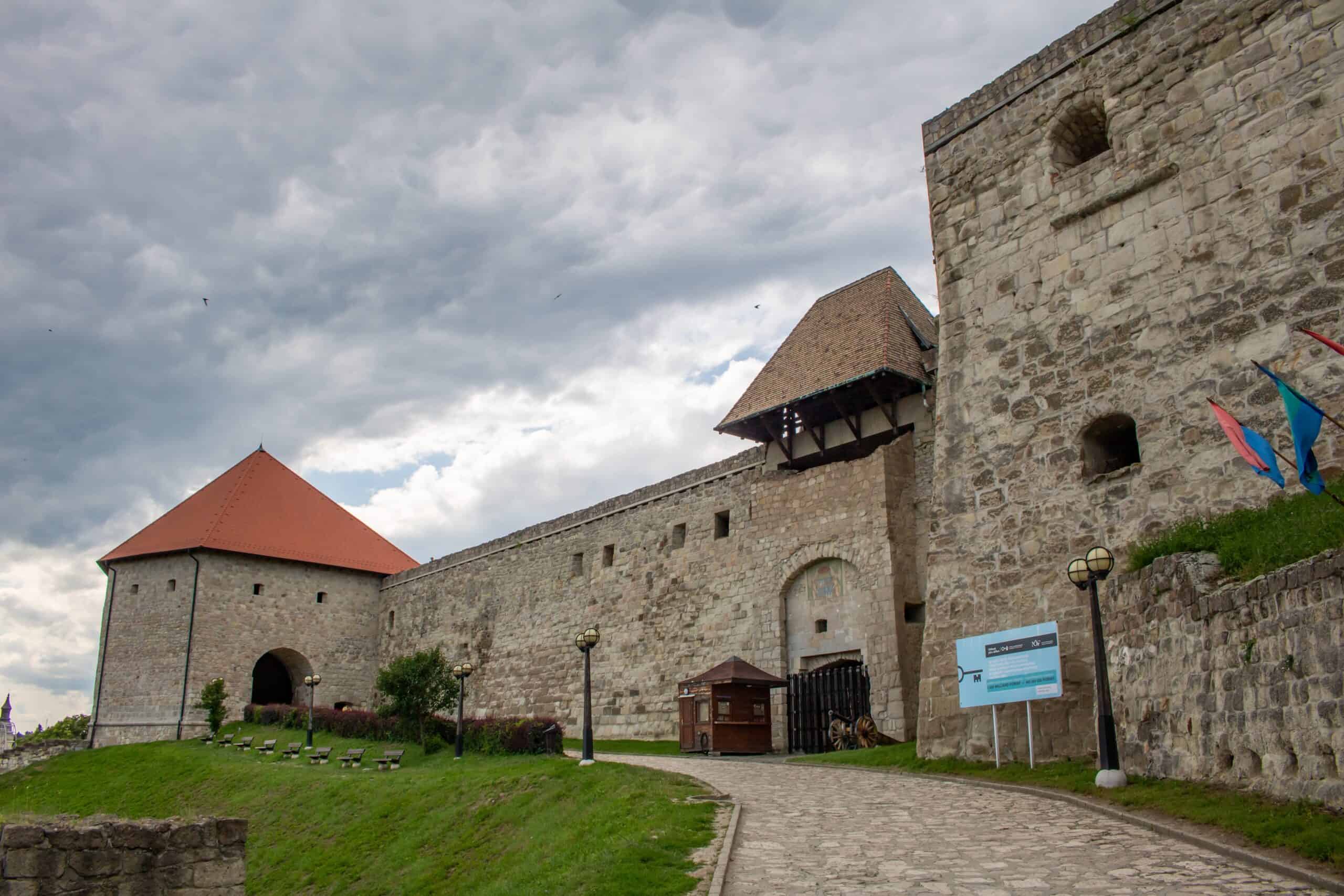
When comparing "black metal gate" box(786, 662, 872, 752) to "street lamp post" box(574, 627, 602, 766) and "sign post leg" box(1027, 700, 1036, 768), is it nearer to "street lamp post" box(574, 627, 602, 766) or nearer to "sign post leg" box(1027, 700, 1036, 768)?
"street lamp post" box(574, 627, 602, 766)

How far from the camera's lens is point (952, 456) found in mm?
12930

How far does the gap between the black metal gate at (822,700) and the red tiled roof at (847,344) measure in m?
4.93

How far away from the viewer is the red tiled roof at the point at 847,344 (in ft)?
60.5

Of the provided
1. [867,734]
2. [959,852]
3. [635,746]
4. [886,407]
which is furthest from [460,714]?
[959,852]

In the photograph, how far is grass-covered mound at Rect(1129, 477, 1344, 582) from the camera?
303 inches

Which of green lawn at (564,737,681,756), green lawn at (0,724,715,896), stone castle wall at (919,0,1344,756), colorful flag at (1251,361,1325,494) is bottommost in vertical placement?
green lawn at (0,724,715,896)

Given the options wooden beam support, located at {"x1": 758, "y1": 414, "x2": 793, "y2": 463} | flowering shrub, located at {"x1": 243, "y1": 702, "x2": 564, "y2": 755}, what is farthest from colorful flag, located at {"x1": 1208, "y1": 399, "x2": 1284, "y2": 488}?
wooden beam support, located at {"x1": 758, "y1": 414, "x2": 793, "y2": 463}

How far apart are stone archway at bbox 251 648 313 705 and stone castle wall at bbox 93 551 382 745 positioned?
95 mm

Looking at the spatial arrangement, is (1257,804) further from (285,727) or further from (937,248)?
(285,727)

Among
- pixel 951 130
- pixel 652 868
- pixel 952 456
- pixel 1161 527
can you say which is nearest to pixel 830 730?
pixel 952 456

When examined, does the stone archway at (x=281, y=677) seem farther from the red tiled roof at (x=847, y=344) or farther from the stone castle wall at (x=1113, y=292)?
the stone castle wall at (x=1113, y=292)

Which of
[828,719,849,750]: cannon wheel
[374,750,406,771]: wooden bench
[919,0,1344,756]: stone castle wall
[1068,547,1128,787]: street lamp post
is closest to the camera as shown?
[1068,547,1128,787]: street lamp post

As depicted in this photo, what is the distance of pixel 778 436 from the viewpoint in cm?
2039

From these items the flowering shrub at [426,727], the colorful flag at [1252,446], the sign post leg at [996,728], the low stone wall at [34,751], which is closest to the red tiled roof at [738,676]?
the flowering shrub at [426,727]
